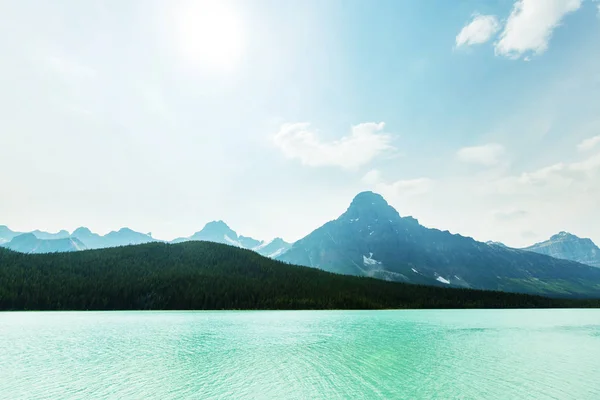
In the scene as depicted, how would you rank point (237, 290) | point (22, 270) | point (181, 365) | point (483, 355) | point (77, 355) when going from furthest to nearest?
point (237, 290) < point (22, 270) < point (483, 355) < point (77, 355) < point (181, 365)

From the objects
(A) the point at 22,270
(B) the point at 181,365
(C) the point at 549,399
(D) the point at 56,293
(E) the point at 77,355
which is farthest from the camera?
(A) the point at 22,270

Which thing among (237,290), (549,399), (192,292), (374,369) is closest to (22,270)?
(192,292)

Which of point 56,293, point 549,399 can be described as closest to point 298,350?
point 549,399

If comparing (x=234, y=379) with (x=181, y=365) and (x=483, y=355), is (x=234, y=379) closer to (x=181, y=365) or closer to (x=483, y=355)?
(x=181, y=365)

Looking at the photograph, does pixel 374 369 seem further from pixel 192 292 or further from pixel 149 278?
pixel 149 278

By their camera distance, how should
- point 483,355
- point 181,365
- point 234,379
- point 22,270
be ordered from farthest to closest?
point 22,270 → point 483,355 → point 181,365 → point 234,379

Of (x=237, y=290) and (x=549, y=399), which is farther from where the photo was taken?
(x=237, y=290)

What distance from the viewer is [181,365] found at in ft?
130

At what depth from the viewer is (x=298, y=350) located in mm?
50281

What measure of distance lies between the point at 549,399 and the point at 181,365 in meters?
35.7

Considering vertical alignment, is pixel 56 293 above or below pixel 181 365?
above

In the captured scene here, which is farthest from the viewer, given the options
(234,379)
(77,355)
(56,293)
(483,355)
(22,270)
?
(22,270)

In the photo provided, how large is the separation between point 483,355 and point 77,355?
54.2 m

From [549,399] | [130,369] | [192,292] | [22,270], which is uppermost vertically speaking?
[22,270]
